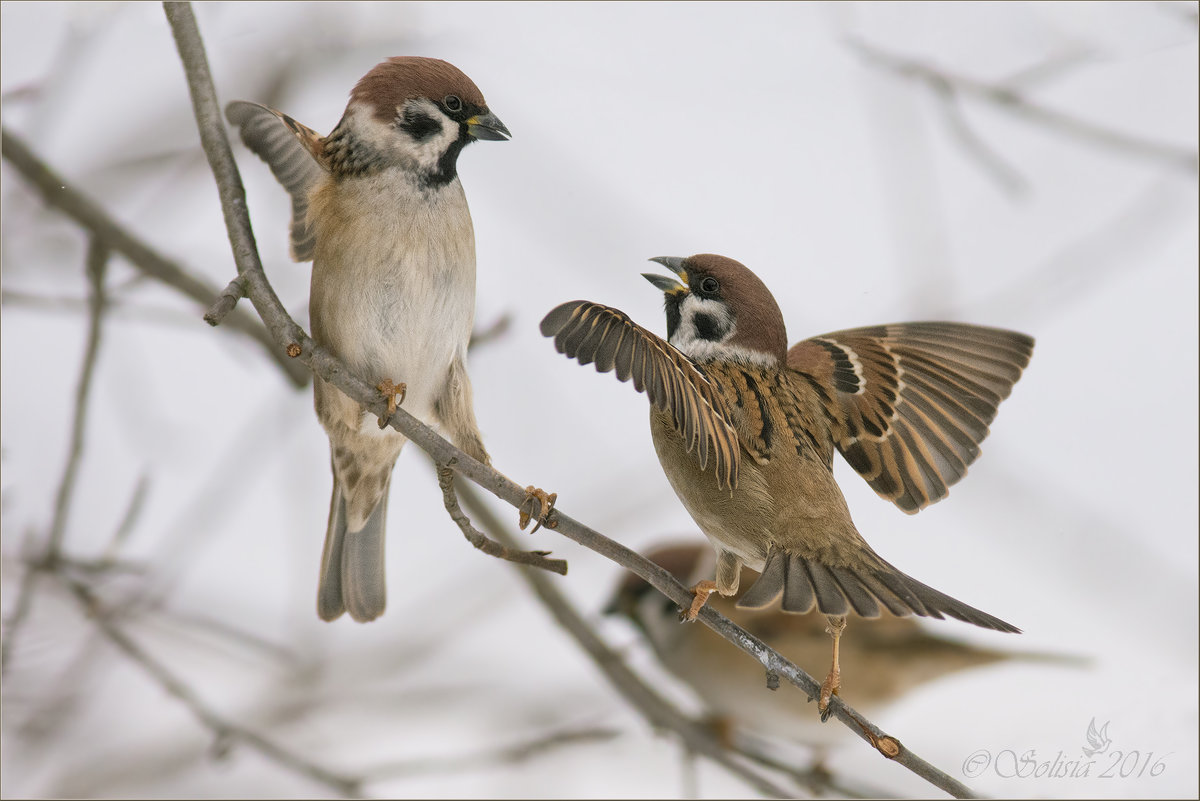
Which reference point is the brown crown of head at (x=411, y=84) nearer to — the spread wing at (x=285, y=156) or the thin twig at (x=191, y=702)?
the spread wing at (x=285, y=156)

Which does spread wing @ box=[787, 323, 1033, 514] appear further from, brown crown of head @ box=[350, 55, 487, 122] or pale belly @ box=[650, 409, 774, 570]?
brown crown of head @ box=[350, 55, 487, 122]

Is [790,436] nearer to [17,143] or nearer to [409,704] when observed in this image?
[409,704]

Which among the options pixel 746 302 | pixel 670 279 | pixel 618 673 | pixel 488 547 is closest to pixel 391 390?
pixel 488 547

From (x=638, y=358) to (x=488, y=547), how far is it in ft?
1.55

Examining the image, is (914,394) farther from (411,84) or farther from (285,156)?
(285,156)

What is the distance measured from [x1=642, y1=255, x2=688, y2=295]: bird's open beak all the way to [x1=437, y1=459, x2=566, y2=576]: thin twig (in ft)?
1.62

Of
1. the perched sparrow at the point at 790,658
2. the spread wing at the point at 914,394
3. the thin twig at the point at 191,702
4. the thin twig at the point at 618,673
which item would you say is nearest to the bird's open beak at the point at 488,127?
the spread wing at the point at 914,394

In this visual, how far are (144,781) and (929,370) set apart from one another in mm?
2008

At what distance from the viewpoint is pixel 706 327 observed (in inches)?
82.4

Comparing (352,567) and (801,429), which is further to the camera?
(352,567)

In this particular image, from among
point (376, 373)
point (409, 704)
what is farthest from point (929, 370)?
point (409, 704)

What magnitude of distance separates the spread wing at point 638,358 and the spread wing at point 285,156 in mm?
1222

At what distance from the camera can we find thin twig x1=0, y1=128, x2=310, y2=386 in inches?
107

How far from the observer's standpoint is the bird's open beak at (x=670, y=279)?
1969mm
